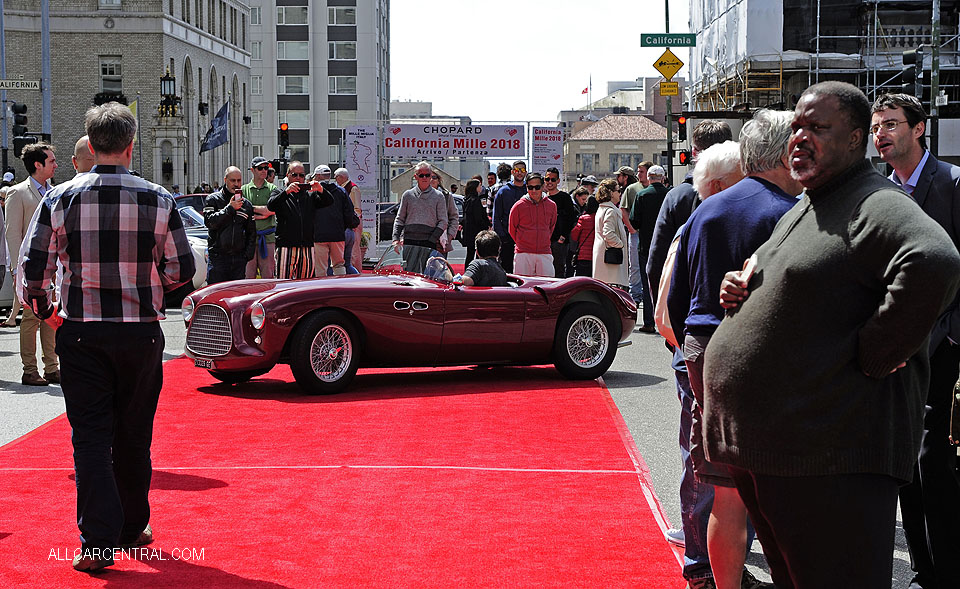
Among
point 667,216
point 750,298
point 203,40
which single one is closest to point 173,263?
point 667,216

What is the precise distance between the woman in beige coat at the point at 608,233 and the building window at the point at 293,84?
305ft

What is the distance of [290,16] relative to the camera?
10506 cm

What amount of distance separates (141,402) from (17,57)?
205 ft

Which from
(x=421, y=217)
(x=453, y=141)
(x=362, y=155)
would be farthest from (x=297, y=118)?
(x=421, y=217)

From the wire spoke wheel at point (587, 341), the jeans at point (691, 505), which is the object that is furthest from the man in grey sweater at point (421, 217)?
the jeans at point (691, 505)

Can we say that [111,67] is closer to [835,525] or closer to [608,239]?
[608,239]

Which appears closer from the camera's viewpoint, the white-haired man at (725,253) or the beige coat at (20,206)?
the white-haired man at (725,253)

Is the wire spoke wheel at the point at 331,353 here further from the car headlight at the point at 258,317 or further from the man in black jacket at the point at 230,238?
the man in black jacket at the point at 230,238

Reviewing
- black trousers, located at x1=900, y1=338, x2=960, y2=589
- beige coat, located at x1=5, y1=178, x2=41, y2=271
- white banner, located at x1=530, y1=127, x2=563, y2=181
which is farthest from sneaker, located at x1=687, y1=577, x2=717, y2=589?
white banner, located at x1=530, y1=127, x2=563, y2=181

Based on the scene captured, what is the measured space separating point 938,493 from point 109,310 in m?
3.38

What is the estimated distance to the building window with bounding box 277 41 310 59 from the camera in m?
105

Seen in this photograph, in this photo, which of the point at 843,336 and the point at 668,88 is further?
the point at 668,88

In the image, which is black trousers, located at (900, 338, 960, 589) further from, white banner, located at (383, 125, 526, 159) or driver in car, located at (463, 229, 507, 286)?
white banner, located at (383, 125, 526, 159)

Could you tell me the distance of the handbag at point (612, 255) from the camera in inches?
584
